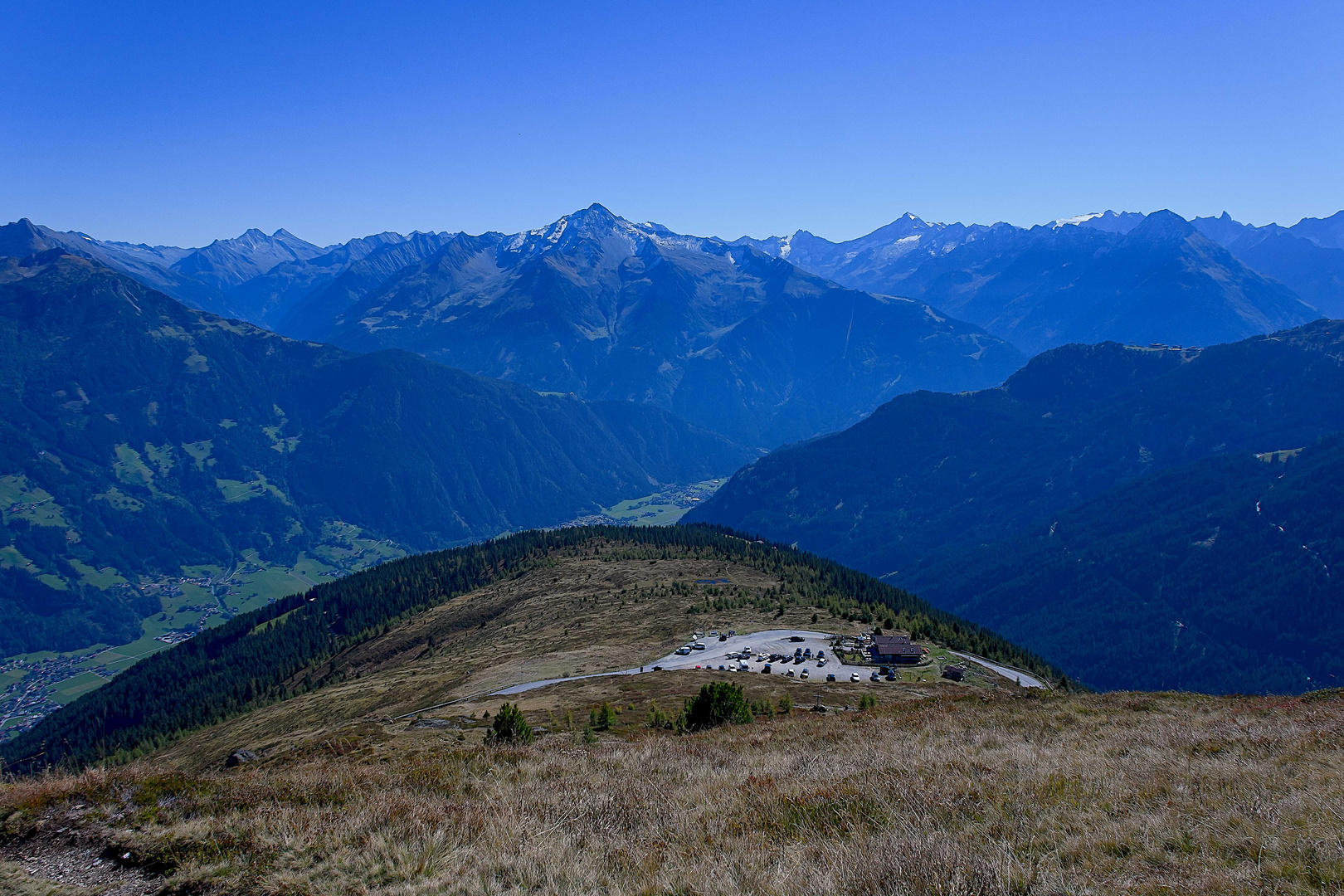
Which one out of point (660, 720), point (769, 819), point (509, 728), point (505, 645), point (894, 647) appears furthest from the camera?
point (505, 645)

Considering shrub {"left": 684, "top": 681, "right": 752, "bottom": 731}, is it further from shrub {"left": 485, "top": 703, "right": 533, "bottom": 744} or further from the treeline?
the treeline

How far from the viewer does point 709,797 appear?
18.1 metres

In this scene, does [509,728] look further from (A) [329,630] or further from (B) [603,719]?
(A) [329,630]

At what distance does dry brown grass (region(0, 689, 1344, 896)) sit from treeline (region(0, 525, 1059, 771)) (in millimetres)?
83609

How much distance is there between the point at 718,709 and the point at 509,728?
37.7 feet

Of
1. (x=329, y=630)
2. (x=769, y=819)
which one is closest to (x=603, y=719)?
(x=769, y=819)

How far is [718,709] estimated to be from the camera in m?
40.4

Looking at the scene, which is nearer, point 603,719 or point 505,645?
point 603,719

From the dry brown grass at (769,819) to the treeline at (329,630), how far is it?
83609 mm

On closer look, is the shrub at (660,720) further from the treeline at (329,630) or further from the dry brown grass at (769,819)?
the treeline at (329,630)

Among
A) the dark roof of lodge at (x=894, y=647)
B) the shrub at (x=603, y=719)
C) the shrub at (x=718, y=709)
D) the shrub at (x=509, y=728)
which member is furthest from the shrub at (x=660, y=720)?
the dark roof of lodge at (x=894, y=647)

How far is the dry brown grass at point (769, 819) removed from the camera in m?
12.0

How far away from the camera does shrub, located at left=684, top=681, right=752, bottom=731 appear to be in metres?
39.9

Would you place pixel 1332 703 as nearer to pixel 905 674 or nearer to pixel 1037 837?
pixel 1037 837
